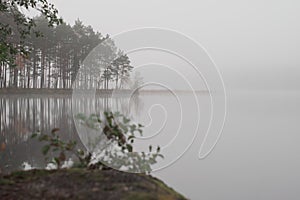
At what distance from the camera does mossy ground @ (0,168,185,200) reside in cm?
256

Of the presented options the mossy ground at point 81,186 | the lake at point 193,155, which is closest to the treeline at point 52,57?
the lake at point 193,155

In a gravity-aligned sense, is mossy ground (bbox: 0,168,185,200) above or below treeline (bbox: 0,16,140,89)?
below

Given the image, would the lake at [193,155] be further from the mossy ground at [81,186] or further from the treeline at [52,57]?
the treeline at [52,57]

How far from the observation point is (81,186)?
2762mm

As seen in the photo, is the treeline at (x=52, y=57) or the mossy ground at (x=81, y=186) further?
the treeline at (x=52, y=57)

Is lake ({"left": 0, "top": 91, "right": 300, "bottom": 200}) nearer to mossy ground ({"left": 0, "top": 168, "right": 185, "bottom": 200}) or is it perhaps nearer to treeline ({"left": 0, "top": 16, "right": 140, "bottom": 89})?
mossy ground ({"left": 0, "top": 168, "right": 185, "bottom": 200})

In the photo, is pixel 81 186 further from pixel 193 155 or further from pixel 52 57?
pixel 52 57

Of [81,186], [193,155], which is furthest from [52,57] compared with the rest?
[81,186]

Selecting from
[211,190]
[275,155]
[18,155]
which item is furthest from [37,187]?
[275,155]

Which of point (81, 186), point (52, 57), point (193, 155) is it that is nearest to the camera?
point (81, 186)

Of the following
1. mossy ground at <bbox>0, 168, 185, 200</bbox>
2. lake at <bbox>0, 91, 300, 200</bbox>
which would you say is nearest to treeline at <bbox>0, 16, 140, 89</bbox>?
lake at <bbox>0, 91, 300, 200</bbox>

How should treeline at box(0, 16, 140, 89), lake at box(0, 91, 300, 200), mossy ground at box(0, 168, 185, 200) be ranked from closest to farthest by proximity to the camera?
mossy ground at box(0, 168, 185, 200)
lake at box(0, 91, 300, 200)
treeline at box(0, 16, 140, 89)

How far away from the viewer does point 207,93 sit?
4.24 metres

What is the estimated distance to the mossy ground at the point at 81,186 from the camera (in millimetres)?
2561
